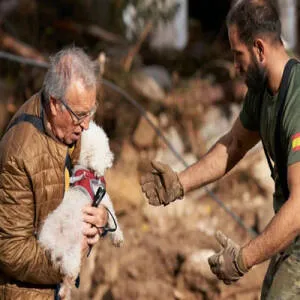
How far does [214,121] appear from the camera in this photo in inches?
388

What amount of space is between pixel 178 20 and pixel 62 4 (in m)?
1.79

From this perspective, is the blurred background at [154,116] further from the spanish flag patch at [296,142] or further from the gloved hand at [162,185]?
the spanish flag patch at [296,142]

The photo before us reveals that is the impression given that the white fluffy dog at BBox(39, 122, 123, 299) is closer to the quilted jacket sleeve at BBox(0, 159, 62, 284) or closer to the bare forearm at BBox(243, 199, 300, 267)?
the quilted jacket sleeve at BBox(0, 159, 62, 284)

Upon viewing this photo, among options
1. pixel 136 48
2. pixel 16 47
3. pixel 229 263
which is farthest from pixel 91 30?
pixel 229 263

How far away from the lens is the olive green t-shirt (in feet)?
13.3

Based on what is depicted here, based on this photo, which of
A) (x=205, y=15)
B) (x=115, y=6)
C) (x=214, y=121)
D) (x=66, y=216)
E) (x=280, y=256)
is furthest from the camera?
(x=205, y=15)

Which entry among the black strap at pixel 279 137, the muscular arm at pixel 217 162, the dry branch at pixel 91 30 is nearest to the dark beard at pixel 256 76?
the black strap at pixel 279 137

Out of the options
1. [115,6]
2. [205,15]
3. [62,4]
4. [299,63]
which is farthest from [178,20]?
[299,63]

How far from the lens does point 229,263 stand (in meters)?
4.16

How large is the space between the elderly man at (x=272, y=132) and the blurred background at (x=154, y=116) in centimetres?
214

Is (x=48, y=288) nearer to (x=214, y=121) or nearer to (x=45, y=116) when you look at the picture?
(x=45, y=116)

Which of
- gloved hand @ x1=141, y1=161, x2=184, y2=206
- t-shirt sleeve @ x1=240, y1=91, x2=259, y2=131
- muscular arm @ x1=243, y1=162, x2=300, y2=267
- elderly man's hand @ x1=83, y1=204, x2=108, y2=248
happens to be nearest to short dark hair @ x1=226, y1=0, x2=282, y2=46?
t-shirt sleeve @ x1=240, y1=91, x2=259, y2=131

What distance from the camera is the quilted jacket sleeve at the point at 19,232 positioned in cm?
380

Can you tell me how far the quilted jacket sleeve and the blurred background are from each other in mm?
2800
